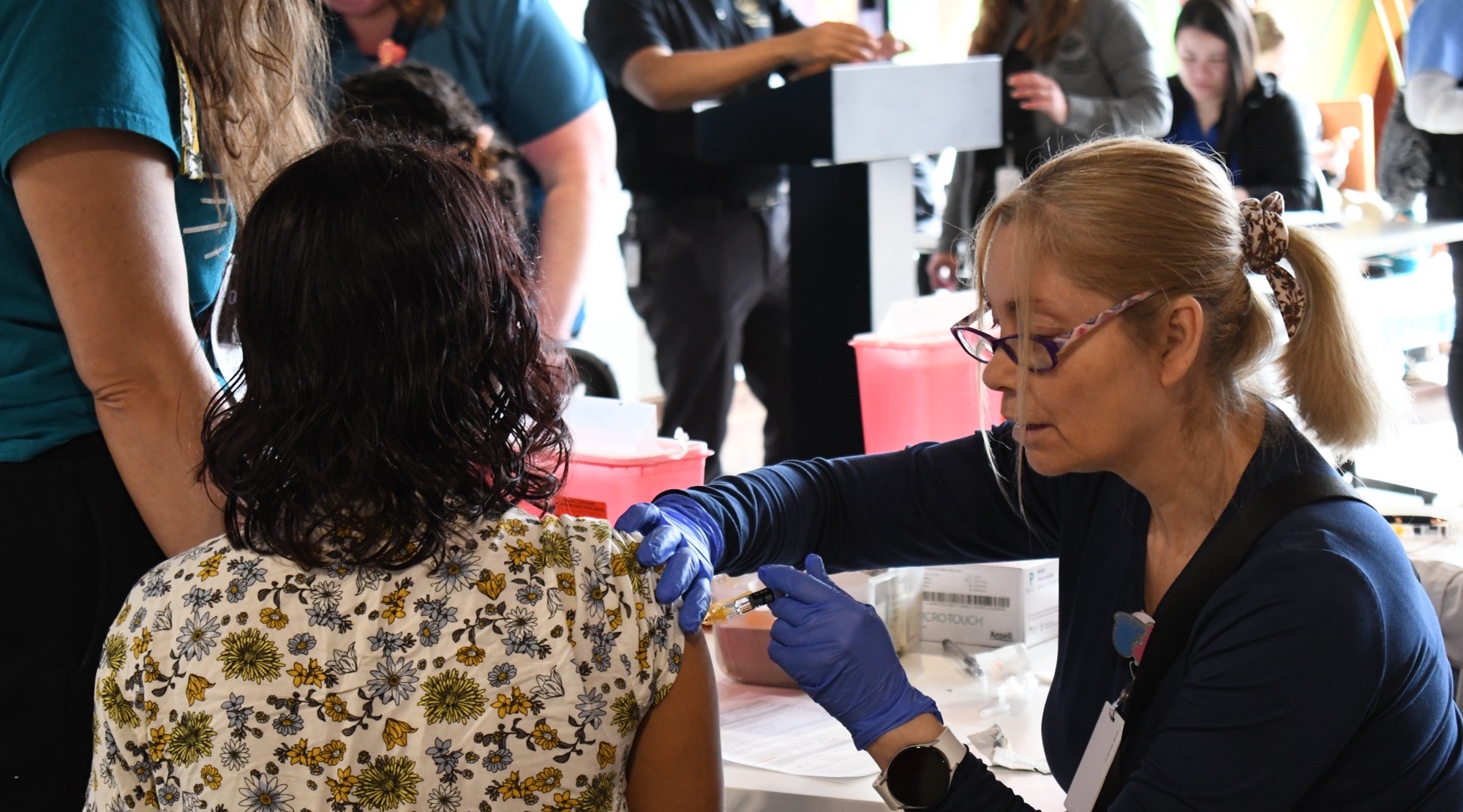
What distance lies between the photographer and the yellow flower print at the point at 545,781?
90 cm

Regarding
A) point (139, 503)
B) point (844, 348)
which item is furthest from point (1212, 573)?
point (844, 348)

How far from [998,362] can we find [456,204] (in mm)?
512

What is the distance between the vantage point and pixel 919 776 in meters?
1.08

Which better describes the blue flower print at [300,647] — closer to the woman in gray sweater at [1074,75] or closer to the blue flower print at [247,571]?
the blue flower print at [247,571]

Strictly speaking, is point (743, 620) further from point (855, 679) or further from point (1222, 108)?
point (1222, 108)

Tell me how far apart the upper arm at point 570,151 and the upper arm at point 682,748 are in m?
1.63

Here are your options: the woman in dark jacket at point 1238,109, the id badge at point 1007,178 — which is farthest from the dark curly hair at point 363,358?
the woman in dark jacket at point 1238,109

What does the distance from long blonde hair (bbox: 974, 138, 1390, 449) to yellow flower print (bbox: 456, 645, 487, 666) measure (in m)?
0.53

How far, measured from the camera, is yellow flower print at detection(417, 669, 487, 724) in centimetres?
88

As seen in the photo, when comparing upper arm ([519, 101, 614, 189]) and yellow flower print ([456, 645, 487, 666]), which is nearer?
yellow flower print ([456, 645, 487, 666])

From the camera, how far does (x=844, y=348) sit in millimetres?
2236

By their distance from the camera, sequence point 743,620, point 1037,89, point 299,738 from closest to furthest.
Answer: point 299,738 < point 743,620 < point 1037,89

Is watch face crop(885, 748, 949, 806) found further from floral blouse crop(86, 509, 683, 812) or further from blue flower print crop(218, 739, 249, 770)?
blue flower print crop(218, 739, 249, 770)

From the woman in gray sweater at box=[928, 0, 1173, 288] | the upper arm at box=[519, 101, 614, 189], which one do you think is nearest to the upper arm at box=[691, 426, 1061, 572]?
the upper arm at box=[519, 101, 614, 189]
